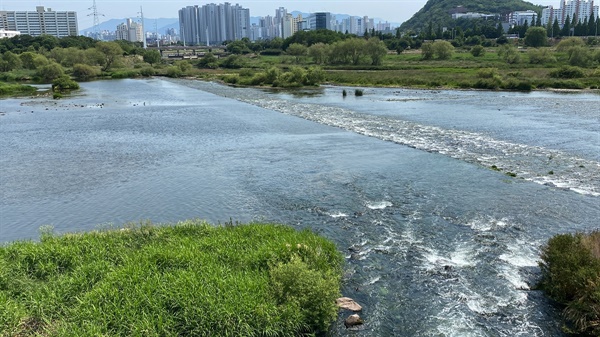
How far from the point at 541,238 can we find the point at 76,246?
17305 mm

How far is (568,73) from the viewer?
84938 mm

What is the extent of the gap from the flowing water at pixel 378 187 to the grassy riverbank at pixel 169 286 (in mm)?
1691

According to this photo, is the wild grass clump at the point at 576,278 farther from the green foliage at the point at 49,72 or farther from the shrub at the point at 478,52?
the shrub at the point at 478,52

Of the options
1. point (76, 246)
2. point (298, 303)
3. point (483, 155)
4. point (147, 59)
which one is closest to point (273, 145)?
point (483, 155)

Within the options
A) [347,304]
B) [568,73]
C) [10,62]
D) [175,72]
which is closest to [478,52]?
[568,73]

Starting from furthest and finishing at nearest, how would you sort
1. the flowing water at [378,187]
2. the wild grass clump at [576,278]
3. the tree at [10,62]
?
1. the tree at [10,62]
2. the flowing water at [378,187]
3. the wild grass clump at [576,278]

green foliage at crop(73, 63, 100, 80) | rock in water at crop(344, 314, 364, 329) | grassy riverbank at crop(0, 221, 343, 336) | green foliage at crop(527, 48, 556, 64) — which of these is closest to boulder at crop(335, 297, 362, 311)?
rock in water at crop(344, 314, 364, 329)

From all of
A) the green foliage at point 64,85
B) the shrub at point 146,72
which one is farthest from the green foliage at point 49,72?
the shrub at point 146,72

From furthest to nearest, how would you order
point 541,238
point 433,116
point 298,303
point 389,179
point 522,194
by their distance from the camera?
point 433,116 → point 389,179 → point 522,194 → point 541,238 → point 298,303

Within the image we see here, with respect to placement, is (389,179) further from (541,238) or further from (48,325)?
(48,325)

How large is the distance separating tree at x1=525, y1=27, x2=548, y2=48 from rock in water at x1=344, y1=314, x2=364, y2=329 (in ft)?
532

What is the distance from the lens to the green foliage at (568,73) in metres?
83.7

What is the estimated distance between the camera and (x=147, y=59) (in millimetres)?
171875

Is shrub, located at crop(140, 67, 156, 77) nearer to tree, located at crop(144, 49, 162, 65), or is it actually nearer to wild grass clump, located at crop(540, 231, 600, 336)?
tree, located at crop(144, 49, 162, 65)
